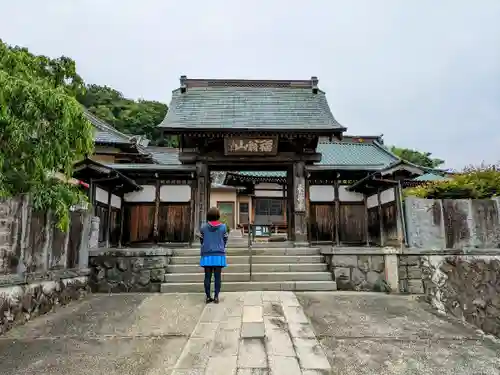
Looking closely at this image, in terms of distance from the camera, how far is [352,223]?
1077 centimetres

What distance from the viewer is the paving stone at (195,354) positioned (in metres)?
3.12

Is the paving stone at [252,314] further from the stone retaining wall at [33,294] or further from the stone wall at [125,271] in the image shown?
the stone retaining wall at [33,294]

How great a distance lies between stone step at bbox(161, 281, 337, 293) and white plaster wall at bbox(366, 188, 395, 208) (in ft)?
13.4

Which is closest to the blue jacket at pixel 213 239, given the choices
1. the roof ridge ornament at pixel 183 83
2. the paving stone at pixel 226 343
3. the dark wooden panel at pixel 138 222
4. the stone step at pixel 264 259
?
the paving stone at pixel 226 343

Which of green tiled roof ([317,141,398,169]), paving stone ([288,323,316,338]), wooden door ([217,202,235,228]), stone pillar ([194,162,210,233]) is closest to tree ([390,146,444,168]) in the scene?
green tiled roof ([317,141,398,169])

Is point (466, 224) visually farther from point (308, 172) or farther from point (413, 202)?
point (308, 172)

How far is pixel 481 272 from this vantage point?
18.5ft

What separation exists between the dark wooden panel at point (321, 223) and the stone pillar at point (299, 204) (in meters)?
1.37

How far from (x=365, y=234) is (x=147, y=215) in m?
7.67

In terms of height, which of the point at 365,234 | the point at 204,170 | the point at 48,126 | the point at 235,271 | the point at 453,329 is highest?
the point at 204,170

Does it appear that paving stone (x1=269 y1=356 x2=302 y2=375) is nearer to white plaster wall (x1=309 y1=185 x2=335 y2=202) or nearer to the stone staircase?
the stone staircase

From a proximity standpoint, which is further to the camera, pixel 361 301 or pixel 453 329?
pixel 361 301

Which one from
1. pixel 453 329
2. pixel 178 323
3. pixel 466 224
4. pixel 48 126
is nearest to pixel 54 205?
pixel 48 126

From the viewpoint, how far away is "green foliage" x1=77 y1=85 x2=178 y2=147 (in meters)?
37.4
